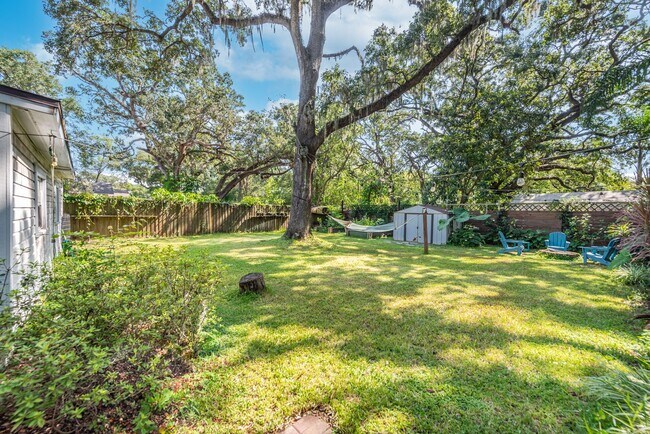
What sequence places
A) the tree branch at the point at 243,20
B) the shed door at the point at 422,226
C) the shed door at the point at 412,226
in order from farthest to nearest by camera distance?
the shed door at the point at 412,226, the shed door at the point at 422,226, the tree branch at the point at 243,20

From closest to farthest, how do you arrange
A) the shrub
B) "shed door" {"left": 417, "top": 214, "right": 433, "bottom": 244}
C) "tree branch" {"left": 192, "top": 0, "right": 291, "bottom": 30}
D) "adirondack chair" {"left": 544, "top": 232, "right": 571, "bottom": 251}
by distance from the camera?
the shrub
"tree branch" {"left": 192, "top": 0, "right": 291, "bottom": 30}
"adirondack chair" {"left": 544, "top": 232, "right": 571, "bottom": 251}
"shed door" {"left": 417, "top": 214, "right": 433, "bottom": 244}

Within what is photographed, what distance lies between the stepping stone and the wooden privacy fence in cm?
647

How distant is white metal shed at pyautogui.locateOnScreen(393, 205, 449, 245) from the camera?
878 cm

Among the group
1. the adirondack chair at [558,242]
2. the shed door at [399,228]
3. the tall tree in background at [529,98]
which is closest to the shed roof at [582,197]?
the tall tree in background at [529,98]

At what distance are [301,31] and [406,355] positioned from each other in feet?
24.6

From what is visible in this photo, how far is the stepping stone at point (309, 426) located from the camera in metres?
1.28

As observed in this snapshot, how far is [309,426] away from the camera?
131cm

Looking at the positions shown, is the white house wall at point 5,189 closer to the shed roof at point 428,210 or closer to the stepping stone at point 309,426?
the stepping stone at point 309,426

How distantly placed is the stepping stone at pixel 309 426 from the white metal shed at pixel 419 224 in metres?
7.55

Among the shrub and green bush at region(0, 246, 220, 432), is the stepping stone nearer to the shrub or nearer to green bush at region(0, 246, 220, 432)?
green bush at region(0, 246, 220, 432)

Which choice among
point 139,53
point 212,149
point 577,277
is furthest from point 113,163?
point 577,277

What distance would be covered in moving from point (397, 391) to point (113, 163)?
20.1m

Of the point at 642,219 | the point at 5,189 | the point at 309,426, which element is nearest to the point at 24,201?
the point at 5,189

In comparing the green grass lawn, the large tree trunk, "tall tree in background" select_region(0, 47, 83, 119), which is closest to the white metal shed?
the large tree trunk
